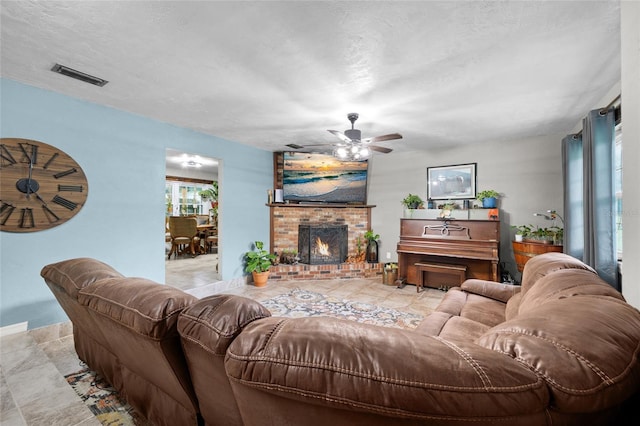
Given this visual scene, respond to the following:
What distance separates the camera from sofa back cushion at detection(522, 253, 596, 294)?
1853mm

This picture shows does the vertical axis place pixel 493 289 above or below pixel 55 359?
above

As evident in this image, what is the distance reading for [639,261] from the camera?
1.20 m

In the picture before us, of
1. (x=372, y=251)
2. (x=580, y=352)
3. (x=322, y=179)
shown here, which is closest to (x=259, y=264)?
(x=322, y=179)

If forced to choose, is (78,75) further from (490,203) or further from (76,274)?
(490,203)

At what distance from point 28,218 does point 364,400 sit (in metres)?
3.59

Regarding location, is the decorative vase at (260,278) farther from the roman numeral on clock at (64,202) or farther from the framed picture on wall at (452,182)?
the framed picture on wall at (452,182)

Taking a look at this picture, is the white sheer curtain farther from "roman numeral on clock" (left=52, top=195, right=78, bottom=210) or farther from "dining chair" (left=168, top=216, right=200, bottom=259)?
"dining chair" (left=168, top=216, right=200, bottom=259)

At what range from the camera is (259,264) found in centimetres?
478

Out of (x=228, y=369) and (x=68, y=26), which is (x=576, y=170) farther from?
(x=68, y=26)

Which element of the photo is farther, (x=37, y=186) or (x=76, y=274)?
(x=37, y=186)

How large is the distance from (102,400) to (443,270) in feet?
13.5

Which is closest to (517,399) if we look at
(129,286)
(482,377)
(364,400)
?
(482,377)

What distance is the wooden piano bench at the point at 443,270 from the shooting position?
13.4ft

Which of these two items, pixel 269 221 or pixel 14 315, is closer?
pixel 14 315
